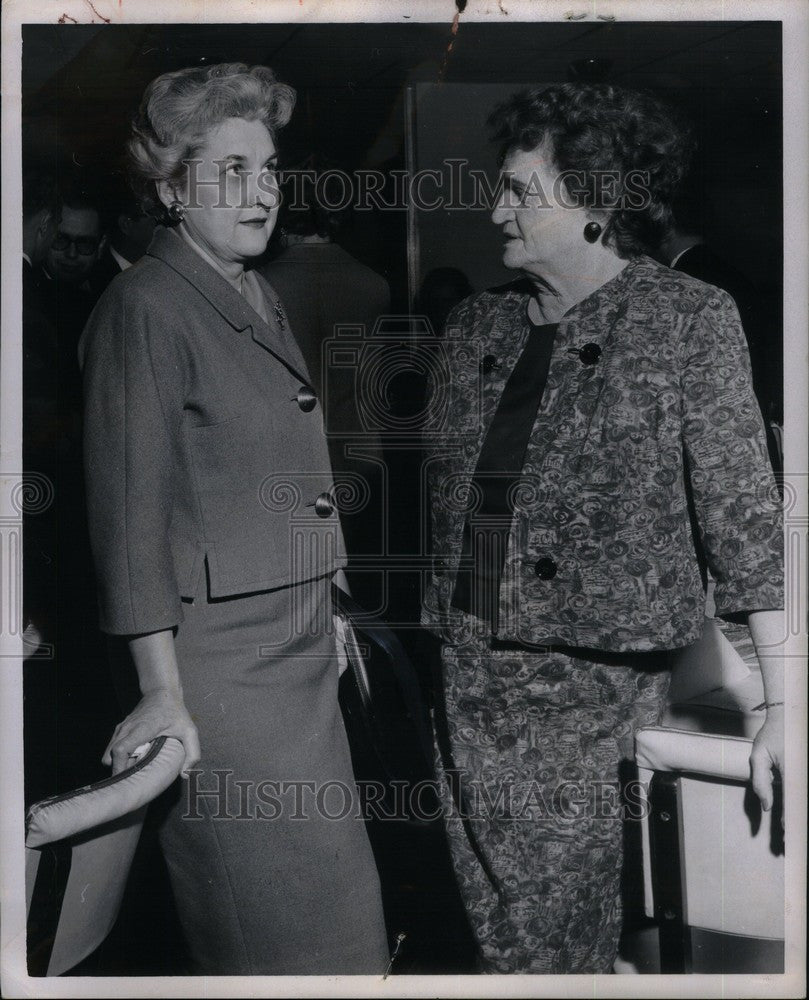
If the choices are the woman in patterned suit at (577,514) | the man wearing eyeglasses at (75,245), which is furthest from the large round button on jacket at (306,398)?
the man wearing eyeglasses at (75,245)

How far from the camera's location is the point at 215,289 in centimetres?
236

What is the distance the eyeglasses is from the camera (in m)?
Result: 2.42

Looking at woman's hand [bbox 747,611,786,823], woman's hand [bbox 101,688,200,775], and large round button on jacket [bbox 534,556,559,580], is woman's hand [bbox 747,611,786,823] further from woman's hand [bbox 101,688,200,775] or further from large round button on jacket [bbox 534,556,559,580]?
woman's hand [bbox 101,688,200,775]

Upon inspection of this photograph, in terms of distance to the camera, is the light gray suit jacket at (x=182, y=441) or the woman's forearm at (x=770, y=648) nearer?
the light gray suit jacket at (x=182, y=441)

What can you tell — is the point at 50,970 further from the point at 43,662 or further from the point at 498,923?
the point at 498,923

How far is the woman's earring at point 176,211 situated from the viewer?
7.82 feet

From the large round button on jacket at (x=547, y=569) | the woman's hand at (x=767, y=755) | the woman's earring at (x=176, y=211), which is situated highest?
the woman's earring at (x=176, y=211)

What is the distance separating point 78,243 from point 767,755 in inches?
78.6

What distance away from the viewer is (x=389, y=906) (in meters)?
2.53

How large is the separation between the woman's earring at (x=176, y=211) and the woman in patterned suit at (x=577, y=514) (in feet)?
2.25

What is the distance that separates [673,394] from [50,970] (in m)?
2.01

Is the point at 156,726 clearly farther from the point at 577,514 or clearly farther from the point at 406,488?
the point at 577,514

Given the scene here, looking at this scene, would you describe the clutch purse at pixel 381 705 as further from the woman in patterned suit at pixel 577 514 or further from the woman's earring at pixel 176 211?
the woman's earring at pixel 176 211

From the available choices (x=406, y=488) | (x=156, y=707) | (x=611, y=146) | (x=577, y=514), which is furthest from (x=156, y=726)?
(x=611, y=146)
